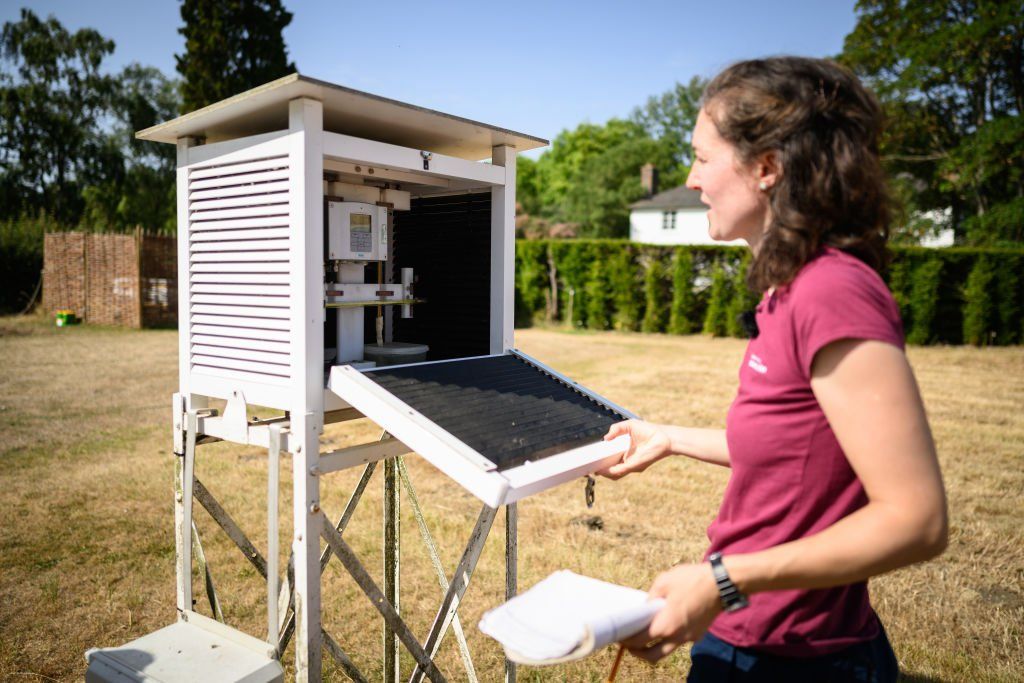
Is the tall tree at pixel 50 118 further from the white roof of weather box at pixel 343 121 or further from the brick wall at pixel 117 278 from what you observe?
the white roof of weather box at pixel 343 121

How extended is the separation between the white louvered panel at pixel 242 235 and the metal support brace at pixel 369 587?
87cm

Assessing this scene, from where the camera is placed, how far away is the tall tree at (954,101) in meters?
21.5

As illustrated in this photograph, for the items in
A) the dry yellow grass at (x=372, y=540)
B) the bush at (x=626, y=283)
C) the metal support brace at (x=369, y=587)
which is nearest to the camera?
the metal support brace at (x=369, y=587)

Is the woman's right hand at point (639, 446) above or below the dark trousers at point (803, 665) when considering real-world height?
above

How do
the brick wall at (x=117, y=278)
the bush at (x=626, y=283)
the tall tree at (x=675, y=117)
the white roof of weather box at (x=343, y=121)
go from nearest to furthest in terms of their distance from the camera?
1. the white roof of weather box at (x=343, y=121)
2. the brick wall at (x=117, y=278)
3. the bush at (x=626, y=283)
4. the tall tree at (x=675, y=117)

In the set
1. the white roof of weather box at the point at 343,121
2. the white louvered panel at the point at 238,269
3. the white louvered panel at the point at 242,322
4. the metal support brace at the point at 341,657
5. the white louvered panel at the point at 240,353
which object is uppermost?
the white roof of weather box at the point at 343,121

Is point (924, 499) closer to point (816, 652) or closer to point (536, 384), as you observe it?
point (816, 652)

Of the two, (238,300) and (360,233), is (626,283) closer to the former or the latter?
(360,233)

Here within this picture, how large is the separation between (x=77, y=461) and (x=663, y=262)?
14.9 meters

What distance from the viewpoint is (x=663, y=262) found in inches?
720

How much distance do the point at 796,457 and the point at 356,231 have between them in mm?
1834

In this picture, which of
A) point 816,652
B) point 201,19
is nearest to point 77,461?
point 816,652

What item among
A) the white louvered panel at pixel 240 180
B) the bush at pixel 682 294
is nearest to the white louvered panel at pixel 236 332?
the white louvered panel at pixel 240 180

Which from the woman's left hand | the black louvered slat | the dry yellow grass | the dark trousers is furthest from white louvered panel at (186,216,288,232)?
the dry yellow grass
